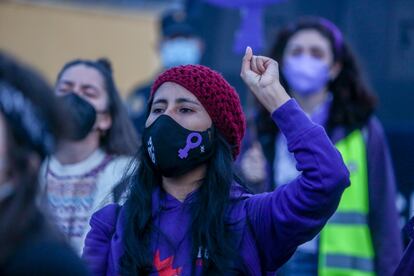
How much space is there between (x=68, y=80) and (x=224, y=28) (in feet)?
8.77

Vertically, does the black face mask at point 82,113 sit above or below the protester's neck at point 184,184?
above

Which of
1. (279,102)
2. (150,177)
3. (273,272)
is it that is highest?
(279,102)

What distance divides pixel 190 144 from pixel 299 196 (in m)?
0.44

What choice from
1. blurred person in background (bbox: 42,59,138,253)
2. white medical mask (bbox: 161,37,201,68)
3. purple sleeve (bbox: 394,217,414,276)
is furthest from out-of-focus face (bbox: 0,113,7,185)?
white medical mask (bbox: 161,37,201,68)

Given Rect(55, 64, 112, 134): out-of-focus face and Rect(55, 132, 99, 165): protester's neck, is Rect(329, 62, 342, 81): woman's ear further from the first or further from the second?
Rect(55, 132, 99, 165): protester's neck

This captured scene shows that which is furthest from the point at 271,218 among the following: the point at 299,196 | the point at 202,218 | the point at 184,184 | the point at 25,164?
the point at 25,164

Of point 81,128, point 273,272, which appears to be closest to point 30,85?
point 273,272

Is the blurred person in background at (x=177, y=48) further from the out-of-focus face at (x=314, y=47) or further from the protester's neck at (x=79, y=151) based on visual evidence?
the protester's neck at (x=79, y=151)

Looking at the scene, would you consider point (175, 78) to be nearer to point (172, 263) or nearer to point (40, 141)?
point (172, 263)

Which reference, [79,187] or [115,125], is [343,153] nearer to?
[115,125]

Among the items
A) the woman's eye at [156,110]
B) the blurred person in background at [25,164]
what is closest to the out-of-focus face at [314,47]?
the woman's eye at [156,110]

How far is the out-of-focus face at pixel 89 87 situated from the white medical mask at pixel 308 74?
1176 millimetres

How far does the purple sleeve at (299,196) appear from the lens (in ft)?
9.48

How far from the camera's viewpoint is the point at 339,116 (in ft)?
15.9
